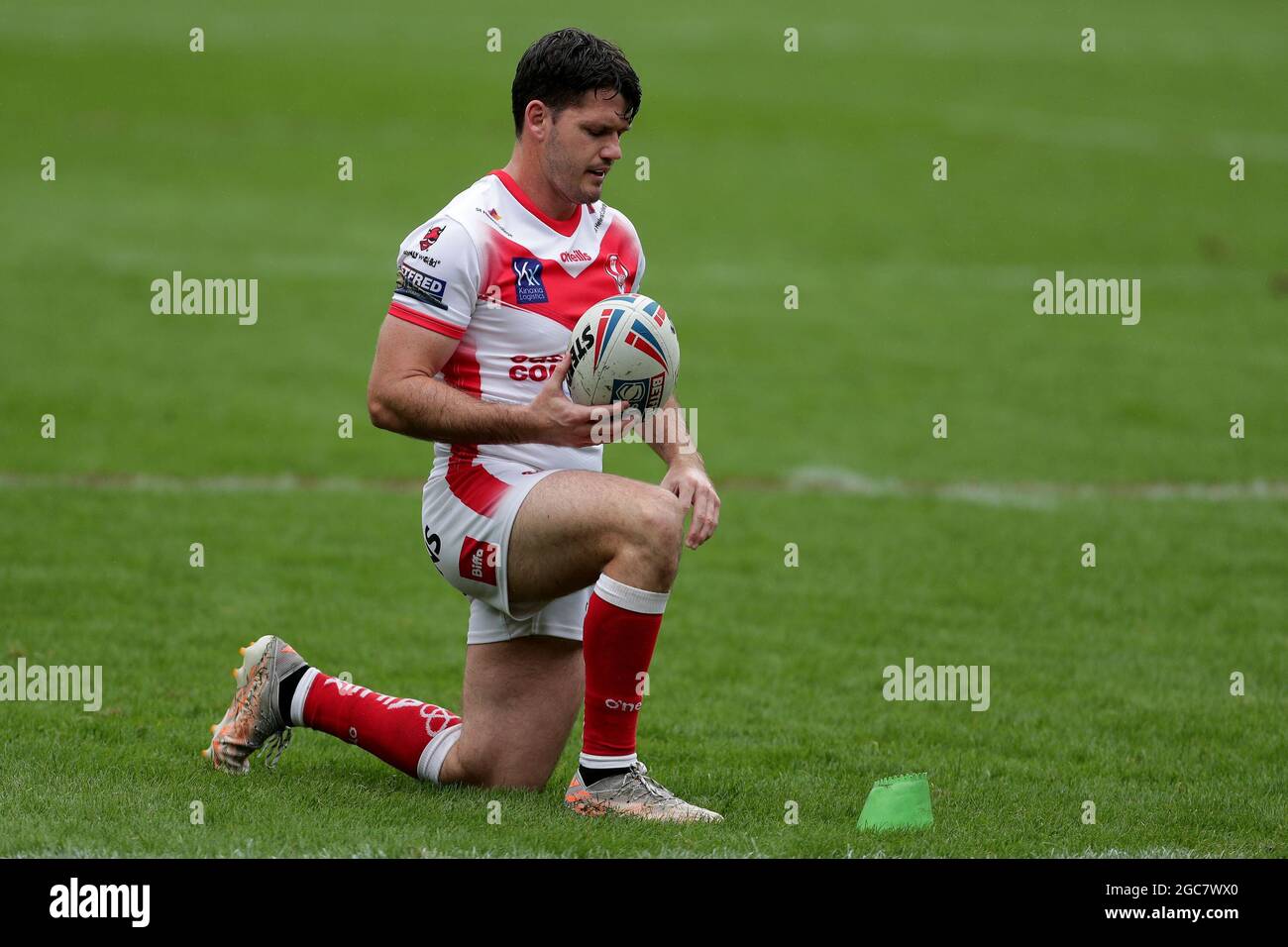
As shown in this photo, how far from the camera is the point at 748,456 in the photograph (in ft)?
52.0

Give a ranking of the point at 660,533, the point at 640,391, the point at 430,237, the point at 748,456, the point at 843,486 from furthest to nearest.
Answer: the point at 748,456
the point at 843,486
the point at 430,237
the point at 640,391
the point at 660,533

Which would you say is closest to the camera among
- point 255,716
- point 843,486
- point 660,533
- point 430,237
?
point 660,533

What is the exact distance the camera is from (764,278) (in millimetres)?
25422

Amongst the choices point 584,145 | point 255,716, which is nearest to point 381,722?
point 255,716

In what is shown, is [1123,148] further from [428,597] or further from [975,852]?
[975,852]

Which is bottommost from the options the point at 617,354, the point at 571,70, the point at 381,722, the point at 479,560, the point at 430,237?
the point at 381,722

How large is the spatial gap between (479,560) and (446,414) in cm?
58

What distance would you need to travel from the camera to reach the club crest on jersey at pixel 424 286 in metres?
6.21

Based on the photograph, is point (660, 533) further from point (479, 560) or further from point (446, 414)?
point (446, 414)

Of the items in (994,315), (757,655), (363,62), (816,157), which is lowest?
(757,655)

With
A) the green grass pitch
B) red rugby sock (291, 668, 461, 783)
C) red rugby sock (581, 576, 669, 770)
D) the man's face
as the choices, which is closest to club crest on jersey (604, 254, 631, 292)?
the man's face

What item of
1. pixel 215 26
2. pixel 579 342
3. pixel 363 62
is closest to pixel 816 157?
pixel 363 62

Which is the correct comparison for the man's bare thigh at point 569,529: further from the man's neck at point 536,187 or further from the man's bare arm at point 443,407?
the man's neck at point 536,187

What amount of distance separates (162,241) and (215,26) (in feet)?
77.1
